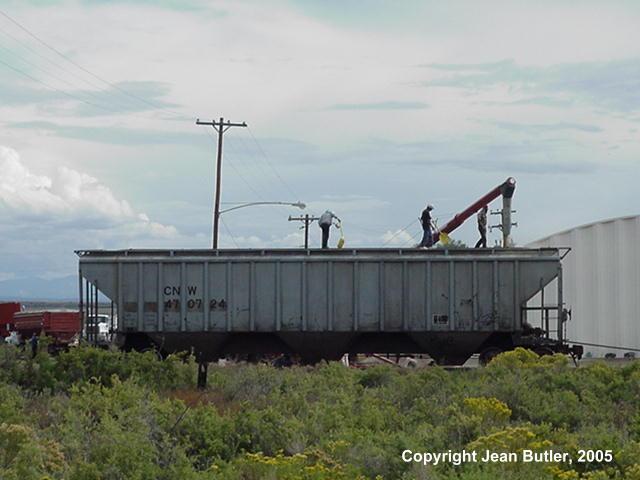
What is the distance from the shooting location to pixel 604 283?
39.0 meters

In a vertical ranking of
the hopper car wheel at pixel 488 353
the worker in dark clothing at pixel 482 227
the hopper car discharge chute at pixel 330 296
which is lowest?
the hopper car wheel at pixel 488 353

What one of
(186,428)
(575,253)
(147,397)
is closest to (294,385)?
(147,397)

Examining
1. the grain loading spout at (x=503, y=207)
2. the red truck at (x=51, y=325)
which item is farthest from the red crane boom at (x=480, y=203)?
the red truck at (x=51, y=325)

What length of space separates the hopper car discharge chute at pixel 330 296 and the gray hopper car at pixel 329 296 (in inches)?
0.9

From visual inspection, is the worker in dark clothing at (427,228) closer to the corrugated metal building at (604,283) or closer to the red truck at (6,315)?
the corrugated metal building at (604,283)

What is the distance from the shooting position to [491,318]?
83.4 ft

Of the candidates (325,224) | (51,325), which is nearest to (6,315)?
(51,325)

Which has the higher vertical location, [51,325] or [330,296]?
[330,296]

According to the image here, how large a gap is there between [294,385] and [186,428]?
5.40 meters

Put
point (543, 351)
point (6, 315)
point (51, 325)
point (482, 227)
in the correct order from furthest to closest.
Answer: point (6, 315) < point (51, 325) < point (482, 227) < point (543, 351)

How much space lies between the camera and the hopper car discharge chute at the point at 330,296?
83.3 feet

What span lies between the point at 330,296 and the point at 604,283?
55.3ft

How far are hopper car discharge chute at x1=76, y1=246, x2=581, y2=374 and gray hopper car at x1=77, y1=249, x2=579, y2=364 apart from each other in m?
0.02

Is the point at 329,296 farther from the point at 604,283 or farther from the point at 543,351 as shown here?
the point at 604,283
